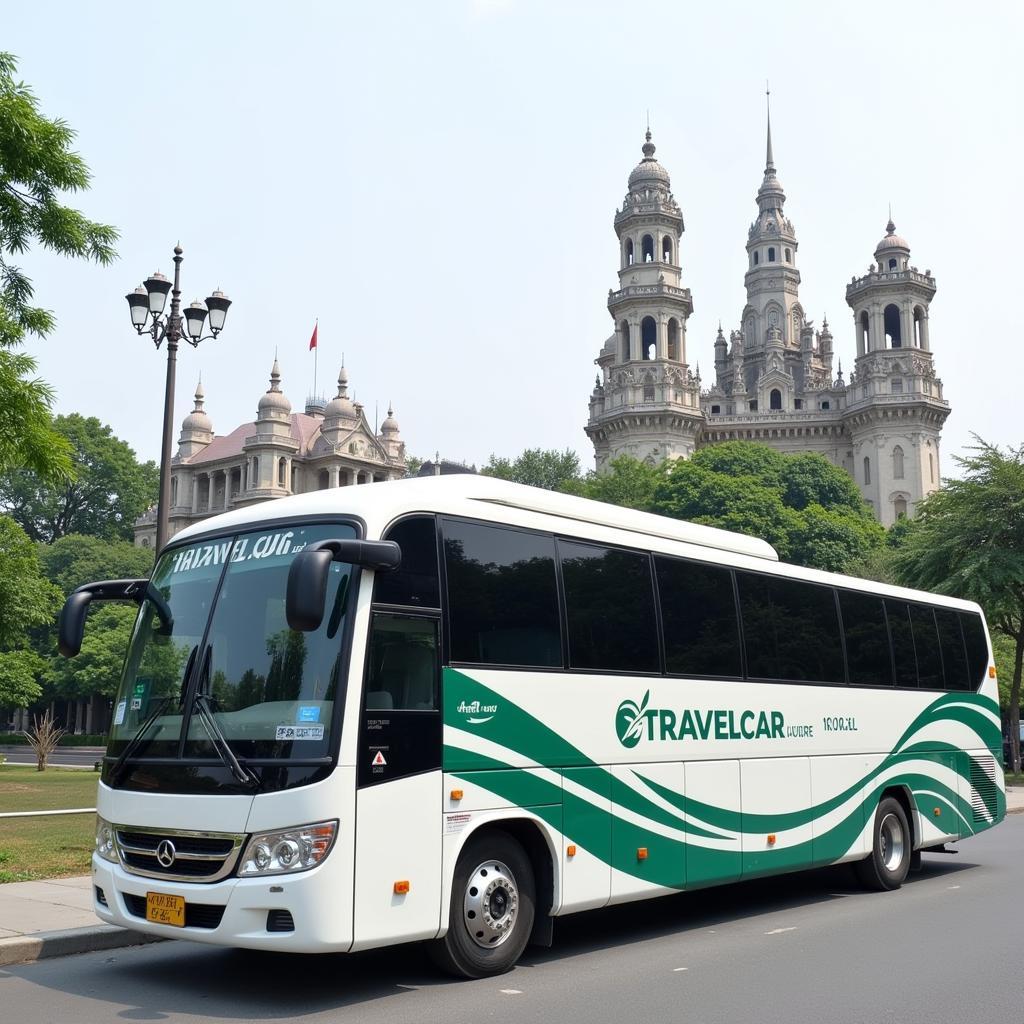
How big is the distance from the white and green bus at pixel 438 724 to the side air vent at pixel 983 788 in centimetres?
420

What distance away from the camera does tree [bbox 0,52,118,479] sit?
44.3ft

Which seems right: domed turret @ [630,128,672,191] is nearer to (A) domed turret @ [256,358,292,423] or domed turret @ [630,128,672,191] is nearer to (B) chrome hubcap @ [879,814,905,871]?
(A) domed turret @ [256,358,292,423]

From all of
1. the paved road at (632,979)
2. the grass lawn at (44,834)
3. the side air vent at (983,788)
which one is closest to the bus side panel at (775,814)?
the paved road at (632,979)

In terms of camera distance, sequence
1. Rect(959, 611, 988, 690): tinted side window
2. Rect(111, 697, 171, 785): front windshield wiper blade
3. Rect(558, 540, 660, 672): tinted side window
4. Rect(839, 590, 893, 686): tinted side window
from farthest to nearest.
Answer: Rect(959, 611, 988, 690): tinted side window < Rect(839, 590, 893, 686): tinted side window < Rect(558, 540, 660, 672): tinted side window < Rect(111, 697, 171, 785): front windshield wiper blade

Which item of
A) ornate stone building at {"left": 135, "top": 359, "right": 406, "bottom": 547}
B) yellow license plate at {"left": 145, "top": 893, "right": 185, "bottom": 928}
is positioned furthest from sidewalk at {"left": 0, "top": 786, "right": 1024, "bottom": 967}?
ornate stone building at {"left": 135, "top": 359, "right": 406, "bottom": 547}

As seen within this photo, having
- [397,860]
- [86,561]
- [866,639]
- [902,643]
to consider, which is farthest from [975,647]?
[86,561]

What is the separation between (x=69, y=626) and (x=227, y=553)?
1239 mm

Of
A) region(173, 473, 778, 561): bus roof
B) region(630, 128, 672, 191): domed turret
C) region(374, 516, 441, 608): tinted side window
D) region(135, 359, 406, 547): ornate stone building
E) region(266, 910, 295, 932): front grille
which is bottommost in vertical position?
region(266, 910, 295, 932): front grille

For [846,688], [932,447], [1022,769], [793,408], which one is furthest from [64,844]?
[793,408]

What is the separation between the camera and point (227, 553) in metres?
8.34

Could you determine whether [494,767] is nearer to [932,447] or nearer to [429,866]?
[429,866]

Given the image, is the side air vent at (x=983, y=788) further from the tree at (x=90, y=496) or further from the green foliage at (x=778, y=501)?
the tree at (x=90, y=496)

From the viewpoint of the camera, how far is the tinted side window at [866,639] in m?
12.7

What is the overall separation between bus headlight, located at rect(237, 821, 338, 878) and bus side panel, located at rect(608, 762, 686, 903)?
284 centimetres
